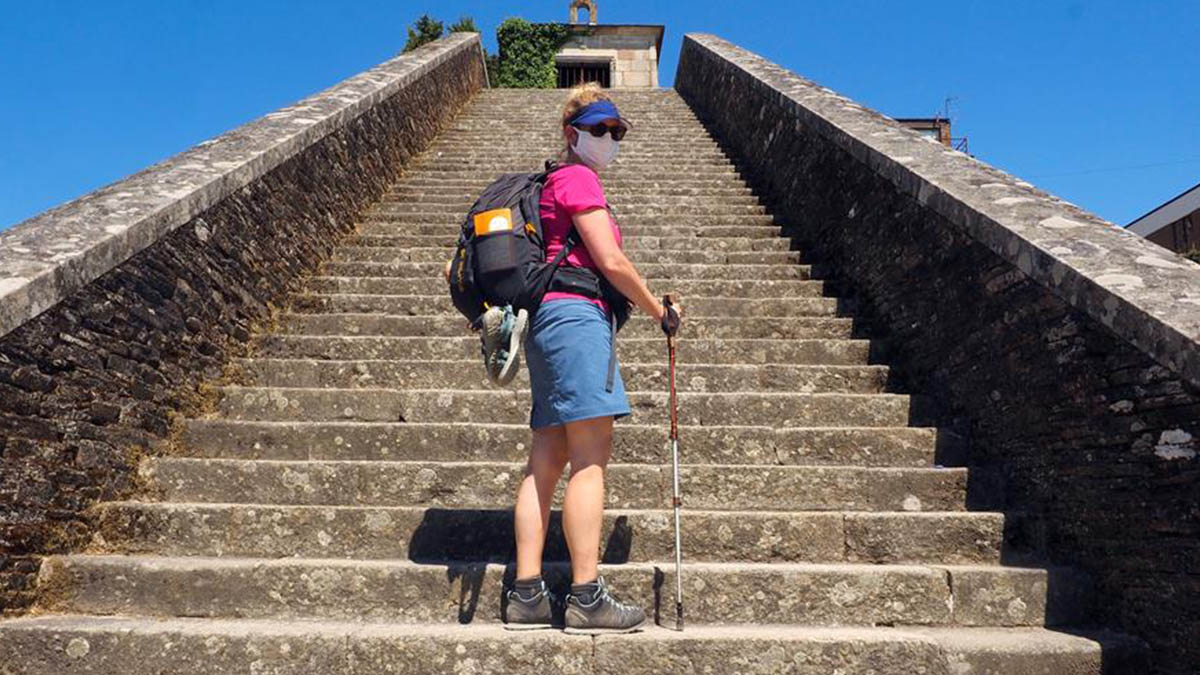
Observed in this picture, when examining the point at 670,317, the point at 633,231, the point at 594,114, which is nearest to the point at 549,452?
the point at 670,317

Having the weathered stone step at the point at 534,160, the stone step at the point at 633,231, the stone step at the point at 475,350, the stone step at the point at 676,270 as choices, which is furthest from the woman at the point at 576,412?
the weathered stone step at the point at 534,160

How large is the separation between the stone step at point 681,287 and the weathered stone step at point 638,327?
0.44m

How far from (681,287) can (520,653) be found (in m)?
3.35

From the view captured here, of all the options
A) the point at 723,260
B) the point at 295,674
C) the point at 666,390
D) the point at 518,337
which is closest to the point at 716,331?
the point at 666,390

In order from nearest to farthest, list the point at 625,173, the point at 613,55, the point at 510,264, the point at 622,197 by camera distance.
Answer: the point at 510,264 < the point at 622,197 < the point at 625,173 < the point at 613,55

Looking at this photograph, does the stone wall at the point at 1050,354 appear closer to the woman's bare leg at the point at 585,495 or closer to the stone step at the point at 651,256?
the stone step at the point at 651,256

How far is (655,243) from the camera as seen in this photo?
6.43 m

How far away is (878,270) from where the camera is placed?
4.95m

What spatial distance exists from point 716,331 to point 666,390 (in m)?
0.78

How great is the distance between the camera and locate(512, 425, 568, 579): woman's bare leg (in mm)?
2672

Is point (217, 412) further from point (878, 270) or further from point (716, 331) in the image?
point (878, 270)

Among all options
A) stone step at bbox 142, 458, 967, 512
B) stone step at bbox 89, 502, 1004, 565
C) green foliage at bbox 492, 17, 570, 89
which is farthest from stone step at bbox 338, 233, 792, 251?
green foliage at bbox 492, 17, 570, 89

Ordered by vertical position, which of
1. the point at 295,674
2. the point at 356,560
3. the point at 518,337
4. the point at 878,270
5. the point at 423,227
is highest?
the point at 423,227

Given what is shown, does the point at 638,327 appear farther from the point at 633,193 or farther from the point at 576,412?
the point at 633,193
